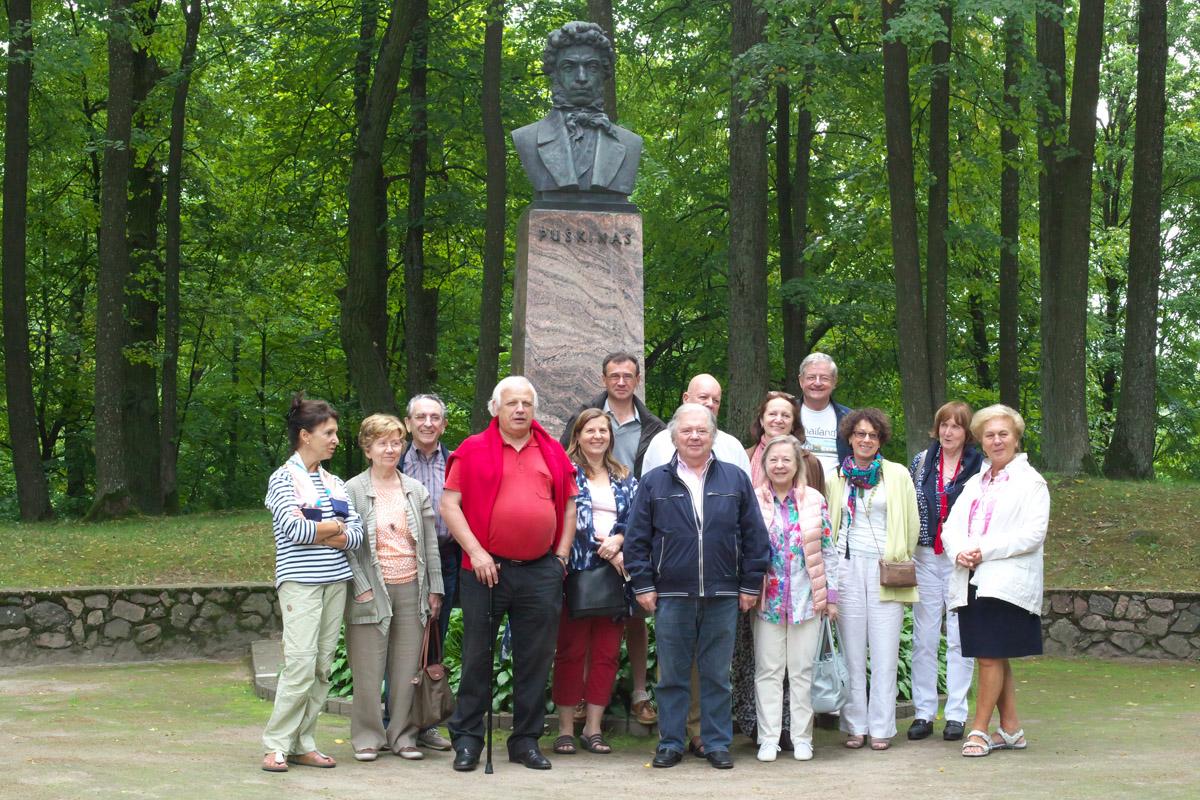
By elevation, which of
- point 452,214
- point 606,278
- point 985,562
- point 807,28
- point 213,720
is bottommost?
point 213,720

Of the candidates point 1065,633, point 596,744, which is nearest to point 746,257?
point 1065,633

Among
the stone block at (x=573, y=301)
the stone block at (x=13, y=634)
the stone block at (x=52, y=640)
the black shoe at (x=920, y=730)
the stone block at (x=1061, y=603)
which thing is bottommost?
the stone block at (x=52, y=640)

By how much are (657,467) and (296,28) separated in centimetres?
1417

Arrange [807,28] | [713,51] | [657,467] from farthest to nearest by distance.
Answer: [713,51]
[807,28]
[657,467]

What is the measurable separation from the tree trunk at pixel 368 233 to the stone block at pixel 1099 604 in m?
8.25

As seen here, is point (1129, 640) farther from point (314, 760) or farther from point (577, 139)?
point (314, 760)

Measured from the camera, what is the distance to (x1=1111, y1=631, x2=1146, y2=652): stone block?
35.2ft

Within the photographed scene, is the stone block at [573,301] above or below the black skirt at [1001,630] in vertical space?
above

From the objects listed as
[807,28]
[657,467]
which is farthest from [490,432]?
[807,28]

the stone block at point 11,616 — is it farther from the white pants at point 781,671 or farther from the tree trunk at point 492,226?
the tree trunk at point 492,226

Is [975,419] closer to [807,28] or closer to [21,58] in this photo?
[807,28]

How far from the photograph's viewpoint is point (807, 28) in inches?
588

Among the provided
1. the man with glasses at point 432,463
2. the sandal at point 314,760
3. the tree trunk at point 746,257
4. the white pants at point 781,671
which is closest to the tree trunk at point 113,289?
the tree trunk at point 746,257

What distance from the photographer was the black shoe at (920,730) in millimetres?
7141
